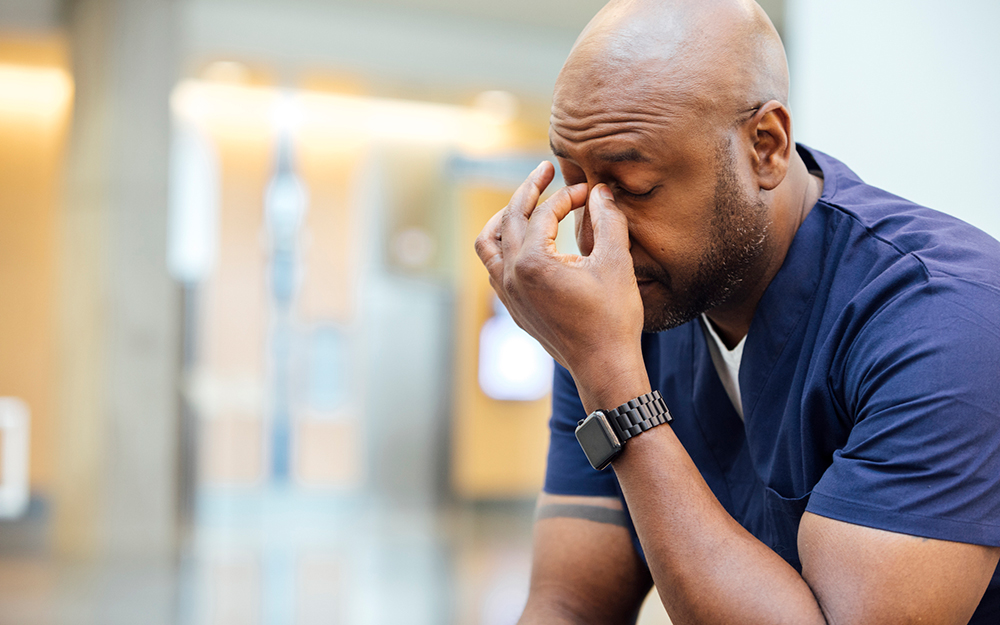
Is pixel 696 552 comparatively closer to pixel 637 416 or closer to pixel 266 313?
pixel 637 416

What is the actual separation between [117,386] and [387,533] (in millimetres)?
2069

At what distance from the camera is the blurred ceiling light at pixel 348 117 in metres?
6.59

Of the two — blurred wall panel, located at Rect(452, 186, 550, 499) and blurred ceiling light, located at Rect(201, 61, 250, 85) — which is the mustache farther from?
blurred ceiling light, located at Rect(201, 61, 250, 85)

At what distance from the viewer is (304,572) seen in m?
4.71

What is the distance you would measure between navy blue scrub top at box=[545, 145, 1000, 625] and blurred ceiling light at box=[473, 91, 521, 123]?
5.75 metres

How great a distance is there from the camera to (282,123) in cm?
671

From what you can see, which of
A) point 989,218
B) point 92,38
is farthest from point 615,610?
point 92,38

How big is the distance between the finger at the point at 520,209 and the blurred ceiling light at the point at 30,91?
18.5 feet

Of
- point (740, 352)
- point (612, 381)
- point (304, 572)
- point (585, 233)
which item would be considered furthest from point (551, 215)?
point (304, 572)

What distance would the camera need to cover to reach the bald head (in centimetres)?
100

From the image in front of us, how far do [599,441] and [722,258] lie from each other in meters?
0.30

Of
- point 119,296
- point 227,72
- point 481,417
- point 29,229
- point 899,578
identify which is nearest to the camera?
point 899,578

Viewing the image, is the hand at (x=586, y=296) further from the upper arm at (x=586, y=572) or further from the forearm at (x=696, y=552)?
the upper arm at (x=586, y=572)

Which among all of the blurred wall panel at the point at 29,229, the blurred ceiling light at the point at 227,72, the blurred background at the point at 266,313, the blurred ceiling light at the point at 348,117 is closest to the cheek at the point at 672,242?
the blurred background at the point at 266,313
